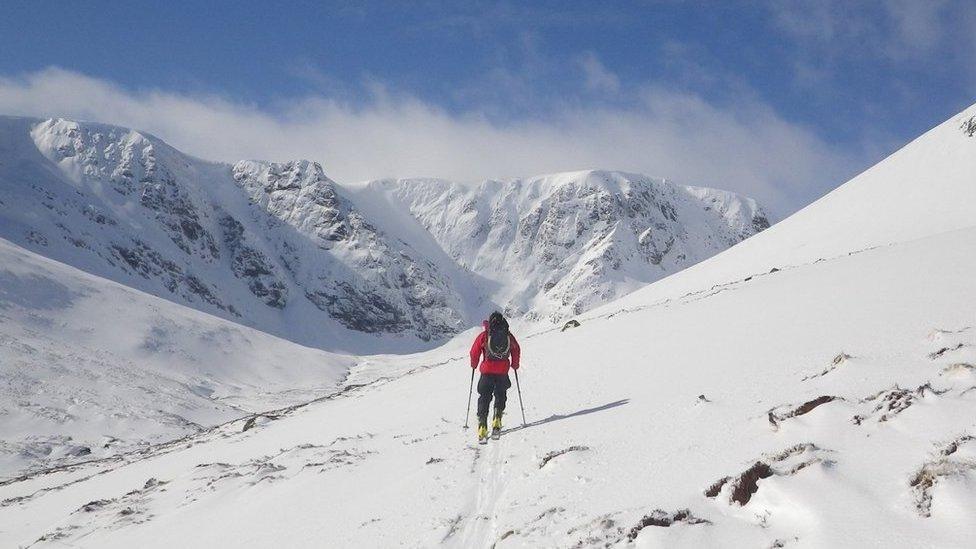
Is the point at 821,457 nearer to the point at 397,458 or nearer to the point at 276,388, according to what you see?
the point at 397,458

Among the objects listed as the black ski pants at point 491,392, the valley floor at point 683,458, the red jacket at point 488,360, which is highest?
the red jacket at point 488,360

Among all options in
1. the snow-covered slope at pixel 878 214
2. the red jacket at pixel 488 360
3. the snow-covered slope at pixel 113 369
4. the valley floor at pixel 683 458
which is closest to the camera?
the valley floor at pixel 683 458

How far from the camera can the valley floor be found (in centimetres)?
521

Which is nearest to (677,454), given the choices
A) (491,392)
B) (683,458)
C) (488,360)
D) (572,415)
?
(683,458)

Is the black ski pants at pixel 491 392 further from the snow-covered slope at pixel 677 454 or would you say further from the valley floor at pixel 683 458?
the snow-covered slope at pixel 677 454

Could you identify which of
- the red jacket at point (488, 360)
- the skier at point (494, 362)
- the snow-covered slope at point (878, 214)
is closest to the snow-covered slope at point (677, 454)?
the skier at point (494, 362)

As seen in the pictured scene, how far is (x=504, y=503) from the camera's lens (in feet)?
25.7

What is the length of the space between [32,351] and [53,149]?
161m

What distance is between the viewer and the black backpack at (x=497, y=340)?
41.1 ft

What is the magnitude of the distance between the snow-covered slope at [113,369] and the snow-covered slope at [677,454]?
3734 cm

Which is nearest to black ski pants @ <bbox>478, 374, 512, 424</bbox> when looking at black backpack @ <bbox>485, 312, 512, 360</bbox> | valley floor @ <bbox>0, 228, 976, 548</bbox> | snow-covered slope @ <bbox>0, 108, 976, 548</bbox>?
black backpack @ <bbox>485, 312, 512, 360</bbox>

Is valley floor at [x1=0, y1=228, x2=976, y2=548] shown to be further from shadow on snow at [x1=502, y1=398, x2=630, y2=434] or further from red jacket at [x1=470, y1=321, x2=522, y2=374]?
red jacket at [x1=470, y1=321, x2=522, y2=374]

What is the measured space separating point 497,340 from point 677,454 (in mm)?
5571

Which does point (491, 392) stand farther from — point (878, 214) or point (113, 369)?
point (113, 369)
